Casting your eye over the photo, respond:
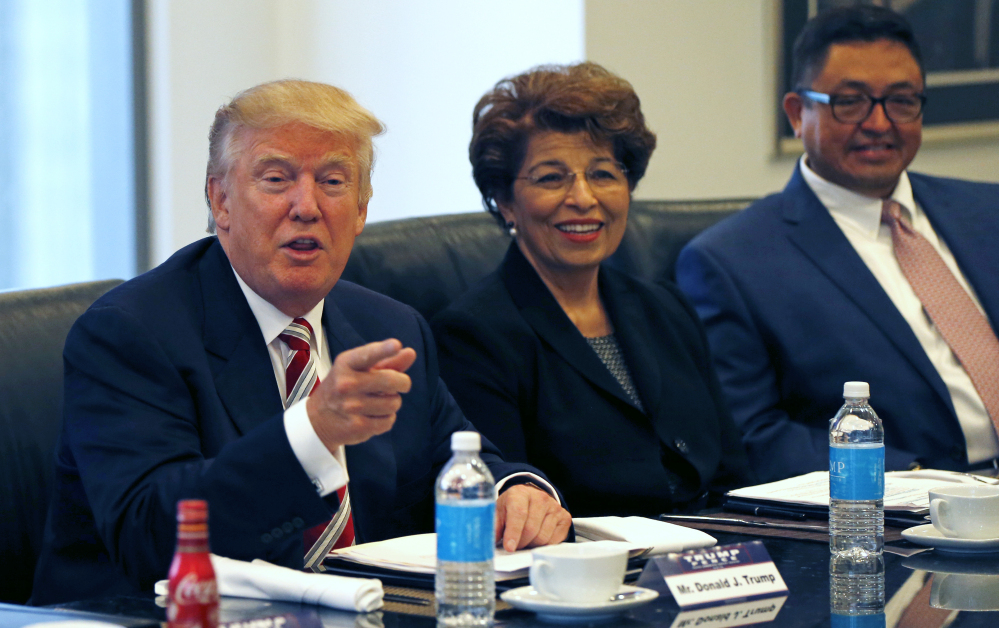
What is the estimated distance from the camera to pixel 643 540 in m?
1.52

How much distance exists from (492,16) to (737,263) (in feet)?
4.20

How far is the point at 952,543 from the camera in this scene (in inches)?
61.0

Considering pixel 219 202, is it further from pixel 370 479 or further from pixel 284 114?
pixel 370 479

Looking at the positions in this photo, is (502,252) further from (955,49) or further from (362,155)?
(955,49)

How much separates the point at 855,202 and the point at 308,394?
1788 millimetres

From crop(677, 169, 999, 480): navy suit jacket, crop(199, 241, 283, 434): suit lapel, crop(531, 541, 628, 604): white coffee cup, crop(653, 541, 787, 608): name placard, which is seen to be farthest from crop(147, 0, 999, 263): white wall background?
crop(531, 541, 628, 604): white coffee cup

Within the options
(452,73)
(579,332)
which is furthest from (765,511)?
(452,73)

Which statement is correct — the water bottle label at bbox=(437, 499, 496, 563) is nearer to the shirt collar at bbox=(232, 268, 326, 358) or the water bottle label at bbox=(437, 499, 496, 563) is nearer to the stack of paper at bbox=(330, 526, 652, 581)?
the stack of paper at bbox=(330, 526, 652, 581)

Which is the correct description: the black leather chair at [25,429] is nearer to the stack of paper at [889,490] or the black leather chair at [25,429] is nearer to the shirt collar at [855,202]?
the stack of paper at [889,490]

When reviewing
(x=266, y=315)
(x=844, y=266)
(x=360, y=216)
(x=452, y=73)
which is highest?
(x=452, y=73)

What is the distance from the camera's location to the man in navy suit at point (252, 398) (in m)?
1.40

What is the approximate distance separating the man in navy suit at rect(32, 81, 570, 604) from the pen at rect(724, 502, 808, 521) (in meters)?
0.30

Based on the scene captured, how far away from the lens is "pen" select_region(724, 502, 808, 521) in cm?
176

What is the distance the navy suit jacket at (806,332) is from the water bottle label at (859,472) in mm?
1064
